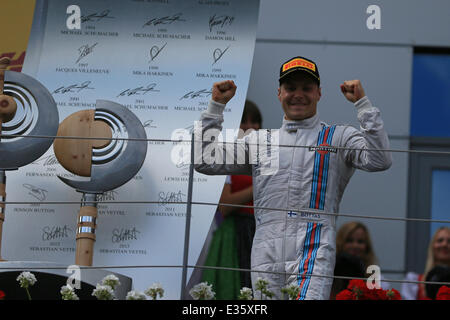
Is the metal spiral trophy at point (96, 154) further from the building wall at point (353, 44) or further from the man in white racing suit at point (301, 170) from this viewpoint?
the building wall at point (353, 44)

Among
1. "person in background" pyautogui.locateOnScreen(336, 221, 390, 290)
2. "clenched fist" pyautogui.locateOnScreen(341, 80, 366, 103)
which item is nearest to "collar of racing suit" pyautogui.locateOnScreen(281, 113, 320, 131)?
"clenched fist" pyautogui.locateOnScreen(341, 80, 366, 103)

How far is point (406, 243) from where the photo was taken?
12.0 feet

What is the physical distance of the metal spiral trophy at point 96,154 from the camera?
2.95 metres

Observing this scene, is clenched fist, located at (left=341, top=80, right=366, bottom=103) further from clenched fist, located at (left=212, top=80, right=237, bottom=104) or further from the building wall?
the building wall
